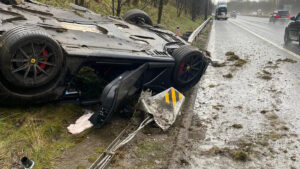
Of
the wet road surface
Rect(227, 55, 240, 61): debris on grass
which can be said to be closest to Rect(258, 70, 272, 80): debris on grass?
the wet road surface

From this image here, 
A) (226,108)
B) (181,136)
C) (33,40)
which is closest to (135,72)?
(181,136)

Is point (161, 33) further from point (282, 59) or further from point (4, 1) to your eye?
point (282, 59)

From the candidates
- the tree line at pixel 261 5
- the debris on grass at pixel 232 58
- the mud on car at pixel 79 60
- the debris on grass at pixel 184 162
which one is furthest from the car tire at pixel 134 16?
the tree line at pixel 261 5

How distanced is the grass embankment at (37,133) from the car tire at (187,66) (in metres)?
1.68

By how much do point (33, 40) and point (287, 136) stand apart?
10.7ft

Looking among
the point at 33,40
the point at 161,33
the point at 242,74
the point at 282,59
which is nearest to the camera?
→ the point at 33,40

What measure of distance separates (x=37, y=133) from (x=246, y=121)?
2739 mm

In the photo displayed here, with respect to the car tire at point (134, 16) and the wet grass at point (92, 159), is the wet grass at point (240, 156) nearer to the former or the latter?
the wet grass at point (92, 159)

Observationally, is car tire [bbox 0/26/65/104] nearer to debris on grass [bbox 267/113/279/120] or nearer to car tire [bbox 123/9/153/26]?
debris on grass [bbox 267/113/279/120]

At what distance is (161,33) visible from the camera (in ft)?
18.2

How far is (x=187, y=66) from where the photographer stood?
4395 mm

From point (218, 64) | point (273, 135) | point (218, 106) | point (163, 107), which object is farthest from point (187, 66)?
point (218, 64)

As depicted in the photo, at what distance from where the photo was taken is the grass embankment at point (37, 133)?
2539 millimetres

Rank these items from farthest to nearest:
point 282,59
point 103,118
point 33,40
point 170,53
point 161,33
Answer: point 282,59
point 161,33
point 170,53
point 103,118
point 33,40
